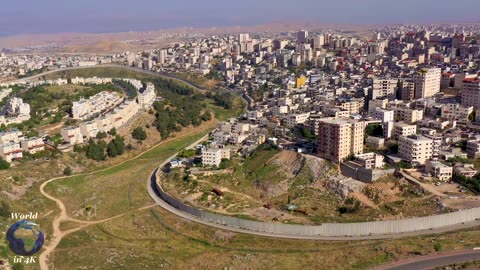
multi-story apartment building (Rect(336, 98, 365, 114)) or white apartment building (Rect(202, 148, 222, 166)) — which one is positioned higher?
multi-story apartment building (Rect(336, 98, 365, 114))

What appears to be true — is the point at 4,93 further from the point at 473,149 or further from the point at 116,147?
the point at 473,149

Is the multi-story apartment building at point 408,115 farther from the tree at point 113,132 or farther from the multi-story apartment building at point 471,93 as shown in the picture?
the tree at point 113,132

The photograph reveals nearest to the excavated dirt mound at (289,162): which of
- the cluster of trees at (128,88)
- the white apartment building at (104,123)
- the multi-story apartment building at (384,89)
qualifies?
the multi-story apartment building at (384,89)

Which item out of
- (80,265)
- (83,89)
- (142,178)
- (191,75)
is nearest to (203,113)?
(83,89)

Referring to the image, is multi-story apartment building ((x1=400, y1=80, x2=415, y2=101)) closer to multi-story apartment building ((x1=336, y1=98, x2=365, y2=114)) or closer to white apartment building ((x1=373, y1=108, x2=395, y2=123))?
multi-story apartment building ((x1=336, y1=98, x2=365, y2=114))

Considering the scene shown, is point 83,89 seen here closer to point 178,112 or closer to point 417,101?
point 178,112

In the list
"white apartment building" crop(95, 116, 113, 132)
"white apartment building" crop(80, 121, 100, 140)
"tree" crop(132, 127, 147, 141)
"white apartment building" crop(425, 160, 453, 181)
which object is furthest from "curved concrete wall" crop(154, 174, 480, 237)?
"white apartment building" crop(95, 116, 113, 132)

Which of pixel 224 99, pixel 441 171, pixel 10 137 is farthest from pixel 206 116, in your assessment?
pixel 441 171
